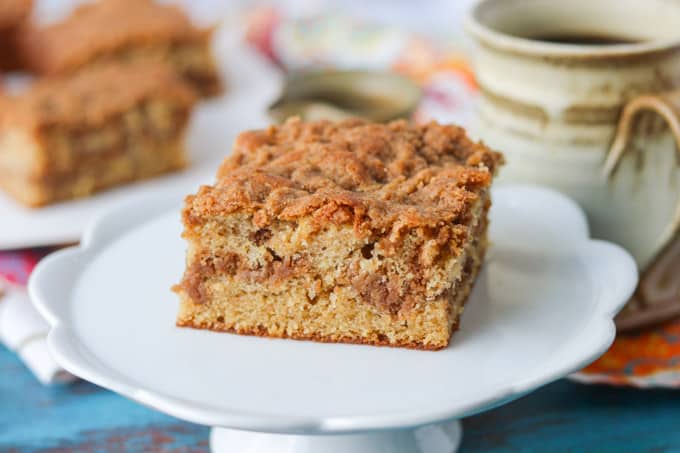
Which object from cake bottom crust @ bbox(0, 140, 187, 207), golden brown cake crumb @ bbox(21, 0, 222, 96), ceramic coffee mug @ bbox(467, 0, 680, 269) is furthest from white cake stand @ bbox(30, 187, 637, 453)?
golden brown cake crumb @ bbox(21, 0, 222, 96)

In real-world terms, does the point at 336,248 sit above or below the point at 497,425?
above

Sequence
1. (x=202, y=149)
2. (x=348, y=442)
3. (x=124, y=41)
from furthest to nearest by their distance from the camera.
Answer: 1. (x=124, y=41)
2. (x=202, y=149)
3. (x=348, y=442)

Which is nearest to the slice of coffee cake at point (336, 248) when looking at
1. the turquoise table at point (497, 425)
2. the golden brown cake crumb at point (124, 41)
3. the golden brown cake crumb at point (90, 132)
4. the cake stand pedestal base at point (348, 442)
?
the cake stand pedestal base at point (348, 442)

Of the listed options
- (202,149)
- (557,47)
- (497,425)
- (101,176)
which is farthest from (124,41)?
(497,425)

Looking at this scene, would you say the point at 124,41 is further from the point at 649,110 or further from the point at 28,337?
the point at 649,110

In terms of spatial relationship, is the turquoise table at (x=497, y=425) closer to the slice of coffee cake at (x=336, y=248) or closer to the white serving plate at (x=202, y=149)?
the slice of coffee cake at (x=336, y=248)

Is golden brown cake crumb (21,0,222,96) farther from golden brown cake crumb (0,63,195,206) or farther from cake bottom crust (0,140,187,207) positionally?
cake bottom crust (0,140,187,207)

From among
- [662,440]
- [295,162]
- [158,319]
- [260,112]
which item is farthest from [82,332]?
[260,112]
